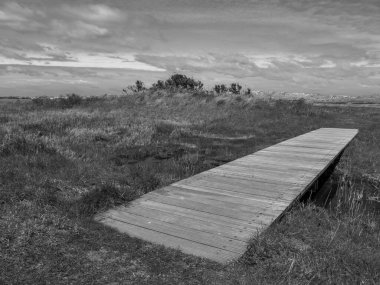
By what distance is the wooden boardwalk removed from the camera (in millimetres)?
3535

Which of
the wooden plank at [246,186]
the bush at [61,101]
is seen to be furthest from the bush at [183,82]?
the wooden plank at [246,186]

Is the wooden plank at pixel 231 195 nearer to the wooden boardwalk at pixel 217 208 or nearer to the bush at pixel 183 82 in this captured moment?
the wooden boardwalk at pixel 217 208

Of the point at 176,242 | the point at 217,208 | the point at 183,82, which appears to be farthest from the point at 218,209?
the point at 183,82

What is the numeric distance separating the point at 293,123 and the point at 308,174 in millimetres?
11522

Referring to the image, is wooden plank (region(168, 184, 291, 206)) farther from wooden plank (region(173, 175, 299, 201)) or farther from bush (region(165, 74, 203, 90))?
bush (region(165, 74, 203, 90))

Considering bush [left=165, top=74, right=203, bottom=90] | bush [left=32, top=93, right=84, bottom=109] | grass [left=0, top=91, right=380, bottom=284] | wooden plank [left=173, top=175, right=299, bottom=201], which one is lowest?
grass [left=0, top=91, right=380, bottom=284]

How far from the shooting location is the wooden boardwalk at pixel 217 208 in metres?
3.54

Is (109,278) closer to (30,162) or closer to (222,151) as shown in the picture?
(30,162)

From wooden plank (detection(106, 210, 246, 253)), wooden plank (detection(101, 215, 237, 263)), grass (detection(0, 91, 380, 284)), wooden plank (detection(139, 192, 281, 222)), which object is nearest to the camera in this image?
grass (detection(0, 91, 380, 284))

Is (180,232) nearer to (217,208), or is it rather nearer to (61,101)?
(217,208)

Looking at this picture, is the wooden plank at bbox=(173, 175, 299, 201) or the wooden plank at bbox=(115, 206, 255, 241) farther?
the wooden plank at bbox=(173, 175, 299, 201)

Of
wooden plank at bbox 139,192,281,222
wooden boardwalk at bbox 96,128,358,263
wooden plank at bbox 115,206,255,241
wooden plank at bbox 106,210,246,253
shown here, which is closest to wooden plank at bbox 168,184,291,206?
wooden boardwalk at bbox 96,128,358,263

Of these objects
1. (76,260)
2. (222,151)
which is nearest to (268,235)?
(76,260)

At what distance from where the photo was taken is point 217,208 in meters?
4.35
